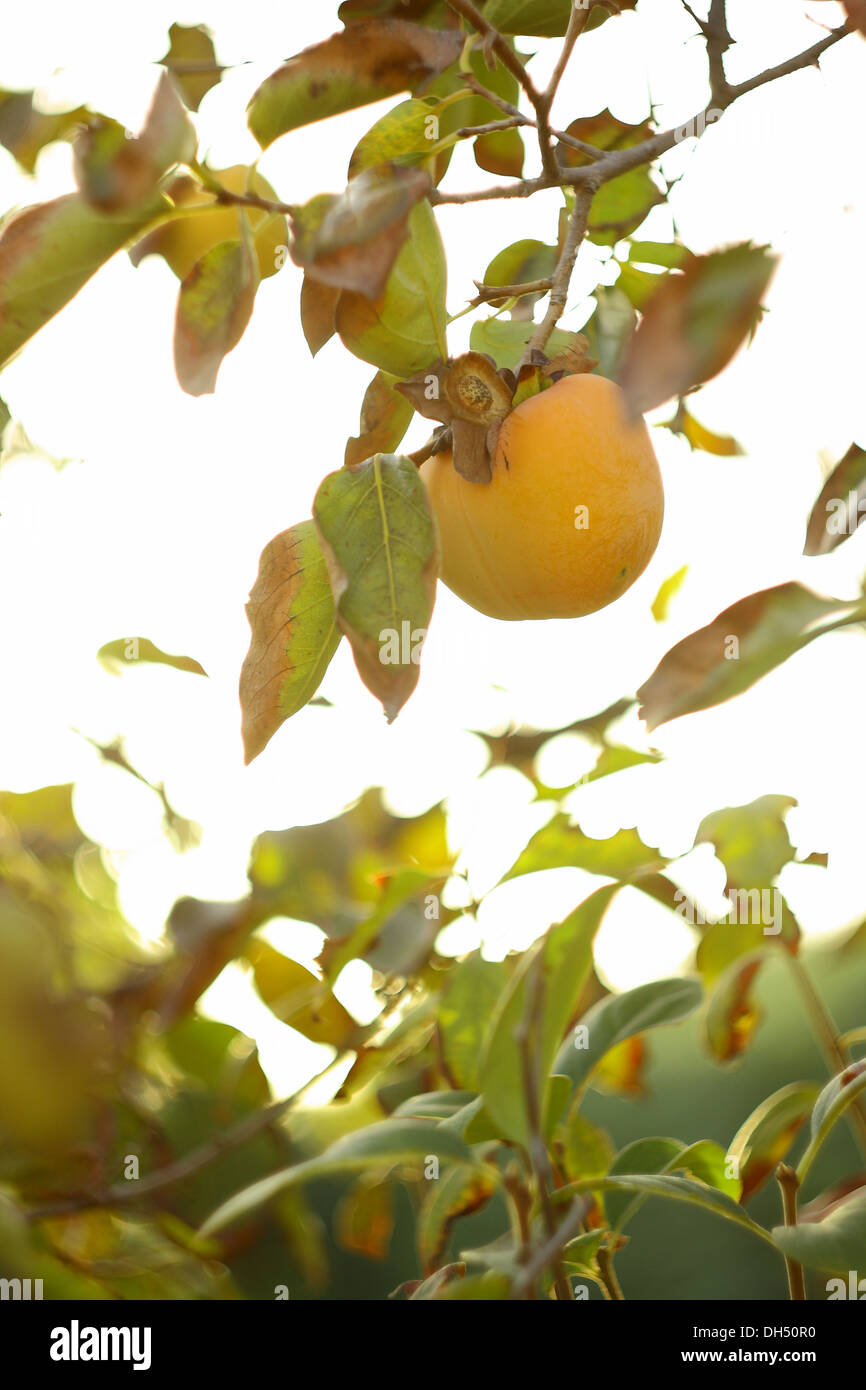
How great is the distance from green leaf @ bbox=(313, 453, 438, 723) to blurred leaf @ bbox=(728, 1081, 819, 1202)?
480 millimetres

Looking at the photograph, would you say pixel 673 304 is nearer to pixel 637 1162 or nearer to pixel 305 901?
pixel 637 1162

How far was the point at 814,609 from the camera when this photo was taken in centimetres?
43

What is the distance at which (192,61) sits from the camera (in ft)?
2.70

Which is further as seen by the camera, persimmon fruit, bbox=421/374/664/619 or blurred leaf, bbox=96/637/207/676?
blurred leaf, bbox=96/637/207/676

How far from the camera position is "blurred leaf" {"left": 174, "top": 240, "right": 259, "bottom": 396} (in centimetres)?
61

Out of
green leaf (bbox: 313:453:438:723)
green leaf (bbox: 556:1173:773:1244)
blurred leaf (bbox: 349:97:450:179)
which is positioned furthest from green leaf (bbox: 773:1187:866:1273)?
blurred leaf (bbox: 349:97:450:179)

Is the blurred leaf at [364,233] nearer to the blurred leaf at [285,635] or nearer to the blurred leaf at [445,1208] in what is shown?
the blurred leaf at [285,635]

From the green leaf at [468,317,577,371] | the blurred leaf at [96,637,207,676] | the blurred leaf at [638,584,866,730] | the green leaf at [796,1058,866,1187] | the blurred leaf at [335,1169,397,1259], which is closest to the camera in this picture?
the blurred leaf at [638,584,866,730]

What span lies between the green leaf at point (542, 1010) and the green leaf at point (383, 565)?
0.44 feet

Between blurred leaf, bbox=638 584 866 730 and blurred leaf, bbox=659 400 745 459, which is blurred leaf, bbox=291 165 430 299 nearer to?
blurred leaf, bbox=638 584 866 730

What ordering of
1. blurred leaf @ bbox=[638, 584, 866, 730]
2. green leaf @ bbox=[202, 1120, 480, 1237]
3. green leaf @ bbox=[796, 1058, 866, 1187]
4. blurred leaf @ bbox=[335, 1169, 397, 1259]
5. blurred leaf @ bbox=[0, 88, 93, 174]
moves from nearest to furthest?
blurred leaf @ bbox=[638, 584, 866, 730], green leaf @ bbox=[202, 1120, 480, 1237], green leaf @ bbox=[796, 1058, 866, 1187], blurred leaf @ bbox=[0, 88, 93, 174], blurred leaf @ bbox=[335, 1169, 397, 1259]

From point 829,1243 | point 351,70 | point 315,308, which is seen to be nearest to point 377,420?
point 315,308
